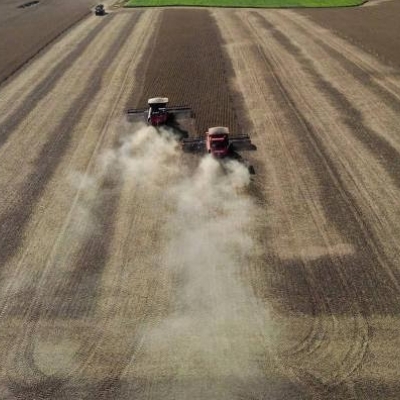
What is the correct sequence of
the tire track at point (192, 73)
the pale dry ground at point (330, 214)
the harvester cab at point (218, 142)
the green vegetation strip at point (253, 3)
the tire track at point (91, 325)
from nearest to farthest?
1. the tire track at point (91, 325)
2. the pale dry ground at point (330, 214)
3. the harvester cab at point (218, 142)
4. the tire track at point (192, 73)
5. the green vegetation strip at point (253, 3)

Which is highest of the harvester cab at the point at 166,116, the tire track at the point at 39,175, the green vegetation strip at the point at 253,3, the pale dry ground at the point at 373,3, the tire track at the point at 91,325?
the green vegetation strip at the point at 253,3

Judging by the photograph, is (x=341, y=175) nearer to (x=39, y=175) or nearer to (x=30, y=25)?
(x=39, y=175)

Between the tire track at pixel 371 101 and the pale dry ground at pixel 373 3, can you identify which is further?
the pale dry ground at pixel 373 3

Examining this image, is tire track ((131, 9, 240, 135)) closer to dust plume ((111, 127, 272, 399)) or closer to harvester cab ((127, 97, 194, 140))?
harvester cab ((127, 97, 194, 140))

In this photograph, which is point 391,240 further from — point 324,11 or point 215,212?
point 324,11

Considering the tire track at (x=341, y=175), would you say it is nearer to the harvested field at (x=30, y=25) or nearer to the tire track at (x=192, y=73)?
the tire track at (x=192, y=73)

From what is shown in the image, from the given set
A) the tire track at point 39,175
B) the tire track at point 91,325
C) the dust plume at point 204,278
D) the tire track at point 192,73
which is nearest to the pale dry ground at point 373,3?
the tire track at point 192,73

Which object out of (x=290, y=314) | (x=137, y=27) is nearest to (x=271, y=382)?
(x=290, y=314)
